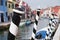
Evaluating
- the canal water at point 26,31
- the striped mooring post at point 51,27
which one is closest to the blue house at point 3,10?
the canal water at point 26,31

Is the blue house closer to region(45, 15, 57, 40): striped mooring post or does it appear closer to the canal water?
the canal water

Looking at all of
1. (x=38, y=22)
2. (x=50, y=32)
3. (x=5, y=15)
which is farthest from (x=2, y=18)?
(x=50, y=32)

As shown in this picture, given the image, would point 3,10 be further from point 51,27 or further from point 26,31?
point 51,27

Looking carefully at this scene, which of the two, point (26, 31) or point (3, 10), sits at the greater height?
point (3, 10)

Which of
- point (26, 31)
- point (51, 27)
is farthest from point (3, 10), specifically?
point (51, 27)

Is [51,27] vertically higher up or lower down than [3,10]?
lower down

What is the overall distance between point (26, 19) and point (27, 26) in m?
0.07

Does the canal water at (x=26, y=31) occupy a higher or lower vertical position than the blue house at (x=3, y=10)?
lower

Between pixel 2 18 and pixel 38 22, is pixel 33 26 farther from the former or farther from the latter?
pixel 2 18

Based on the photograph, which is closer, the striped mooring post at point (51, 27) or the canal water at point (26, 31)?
the canal water at point (26, 31)

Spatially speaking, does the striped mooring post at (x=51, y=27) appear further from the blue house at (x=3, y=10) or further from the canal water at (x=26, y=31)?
the blue house at (x=3, y=10)

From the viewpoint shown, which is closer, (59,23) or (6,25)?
(6,25)

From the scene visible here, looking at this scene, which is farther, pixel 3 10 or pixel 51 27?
pixel 51 27

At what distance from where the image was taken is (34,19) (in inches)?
55.7
